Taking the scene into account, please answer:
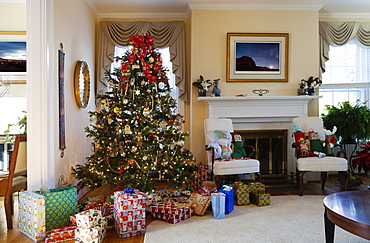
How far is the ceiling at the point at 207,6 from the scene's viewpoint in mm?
5262

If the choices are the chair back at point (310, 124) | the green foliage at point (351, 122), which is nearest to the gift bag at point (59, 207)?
the chair back at point (310, 124)

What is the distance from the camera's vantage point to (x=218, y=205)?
350 cm

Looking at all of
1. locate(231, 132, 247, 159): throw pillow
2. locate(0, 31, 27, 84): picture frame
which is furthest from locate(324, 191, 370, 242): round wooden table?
locate(0, 31, 27, 84): picture frame

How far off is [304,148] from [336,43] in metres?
2.19

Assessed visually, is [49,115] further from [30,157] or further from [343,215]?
[343,215]

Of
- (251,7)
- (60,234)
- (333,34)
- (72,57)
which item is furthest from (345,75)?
(60,234)

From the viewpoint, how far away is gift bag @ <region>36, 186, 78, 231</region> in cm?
313

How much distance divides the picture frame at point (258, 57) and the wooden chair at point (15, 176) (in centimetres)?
332

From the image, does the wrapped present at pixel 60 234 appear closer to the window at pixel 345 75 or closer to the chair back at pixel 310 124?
the chair back at pixel 310 124

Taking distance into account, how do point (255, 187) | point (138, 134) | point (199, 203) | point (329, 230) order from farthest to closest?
point (255, 187)
point (138, 134)
point (199, 203)
point (329, 230)

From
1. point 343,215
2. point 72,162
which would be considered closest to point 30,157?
point 72,162

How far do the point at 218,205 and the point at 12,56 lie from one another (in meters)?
4.03

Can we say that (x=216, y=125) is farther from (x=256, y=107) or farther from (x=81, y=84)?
(x=81, y=84)

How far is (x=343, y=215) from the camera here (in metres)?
2.19
